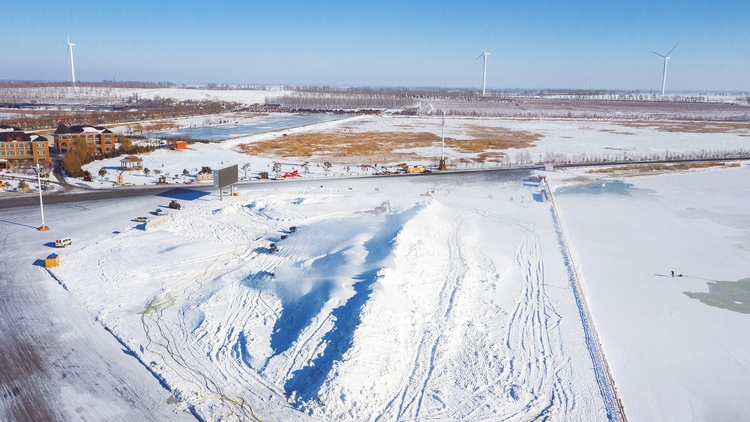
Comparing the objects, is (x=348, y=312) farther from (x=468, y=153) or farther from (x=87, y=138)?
(x=87, y=138)

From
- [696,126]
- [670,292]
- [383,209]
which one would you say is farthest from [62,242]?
[696,126]

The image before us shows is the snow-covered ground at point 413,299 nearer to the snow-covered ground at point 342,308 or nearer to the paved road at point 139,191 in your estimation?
the snow-covered ground at point 342,308

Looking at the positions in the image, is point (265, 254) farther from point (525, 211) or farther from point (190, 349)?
point (525, 211)

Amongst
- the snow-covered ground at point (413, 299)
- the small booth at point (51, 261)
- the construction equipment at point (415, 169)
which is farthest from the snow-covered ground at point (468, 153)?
the small booth at point (51, 261)

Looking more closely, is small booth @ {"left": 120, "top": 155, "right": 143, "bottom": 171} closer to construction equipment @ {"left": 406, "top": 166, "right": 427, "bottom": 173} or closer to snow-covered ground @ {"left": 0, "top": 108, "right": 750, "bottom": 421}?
snow-covered ground @ {"left": 0, "top": 108, "right": 750, "bottom": 421}

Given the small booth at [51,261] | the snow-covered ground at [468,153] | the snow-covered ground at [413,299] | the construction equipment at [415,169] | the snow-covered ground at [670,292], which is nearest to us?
the snow-covered ground at [413,299]

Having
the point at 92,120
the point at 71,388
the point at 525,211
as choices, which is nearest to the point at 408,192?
the point at 525,211
